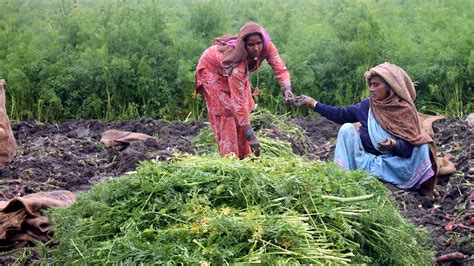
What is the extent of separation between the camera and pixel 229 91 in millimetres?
7859

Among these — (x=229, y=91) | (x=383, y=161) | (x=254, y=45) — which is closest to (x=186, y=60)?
(x=229, y=91)

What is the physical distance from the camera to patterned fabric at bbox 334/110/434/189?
734cm

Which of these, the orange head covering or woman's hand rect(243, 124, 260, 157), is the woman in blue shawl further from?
the orange head covering

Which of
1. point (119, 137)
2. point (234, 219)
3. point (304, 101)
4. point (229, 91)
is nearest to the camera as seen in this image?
point (234, 219)

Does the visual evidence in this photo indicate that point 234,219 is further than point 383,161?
No

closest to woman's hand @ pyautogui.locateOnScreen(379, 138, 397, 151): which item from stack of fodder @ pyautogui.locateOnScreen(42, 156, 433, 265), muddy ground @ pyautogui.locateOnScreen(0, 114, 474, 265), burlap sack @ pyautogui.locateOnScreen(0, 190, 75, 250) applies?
muddy ground @ pyautogui.locateOnScreen(0, 114, 474, 265)

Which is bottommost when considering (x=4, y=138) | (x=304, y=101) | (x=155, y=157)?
(x=155, y=157)

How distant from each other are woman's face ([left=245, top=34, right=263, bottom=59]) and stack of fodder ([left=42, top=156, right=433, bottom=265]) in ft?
6.17

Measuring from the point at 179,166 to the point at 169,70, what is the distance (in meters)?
7.15

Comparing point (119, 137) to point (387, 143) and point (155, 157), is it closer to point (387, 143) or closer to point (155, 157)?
point (155, 157)

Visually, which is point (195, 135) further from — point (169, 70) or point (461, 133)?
point (461, 133)

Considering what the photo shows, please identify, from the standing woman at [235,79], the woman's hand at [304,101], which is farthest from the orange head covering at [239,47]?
the woman's hand at [304,101]

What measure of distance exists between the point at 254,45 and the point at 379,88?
41.0 inches

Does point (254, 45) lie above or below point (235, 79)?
above
